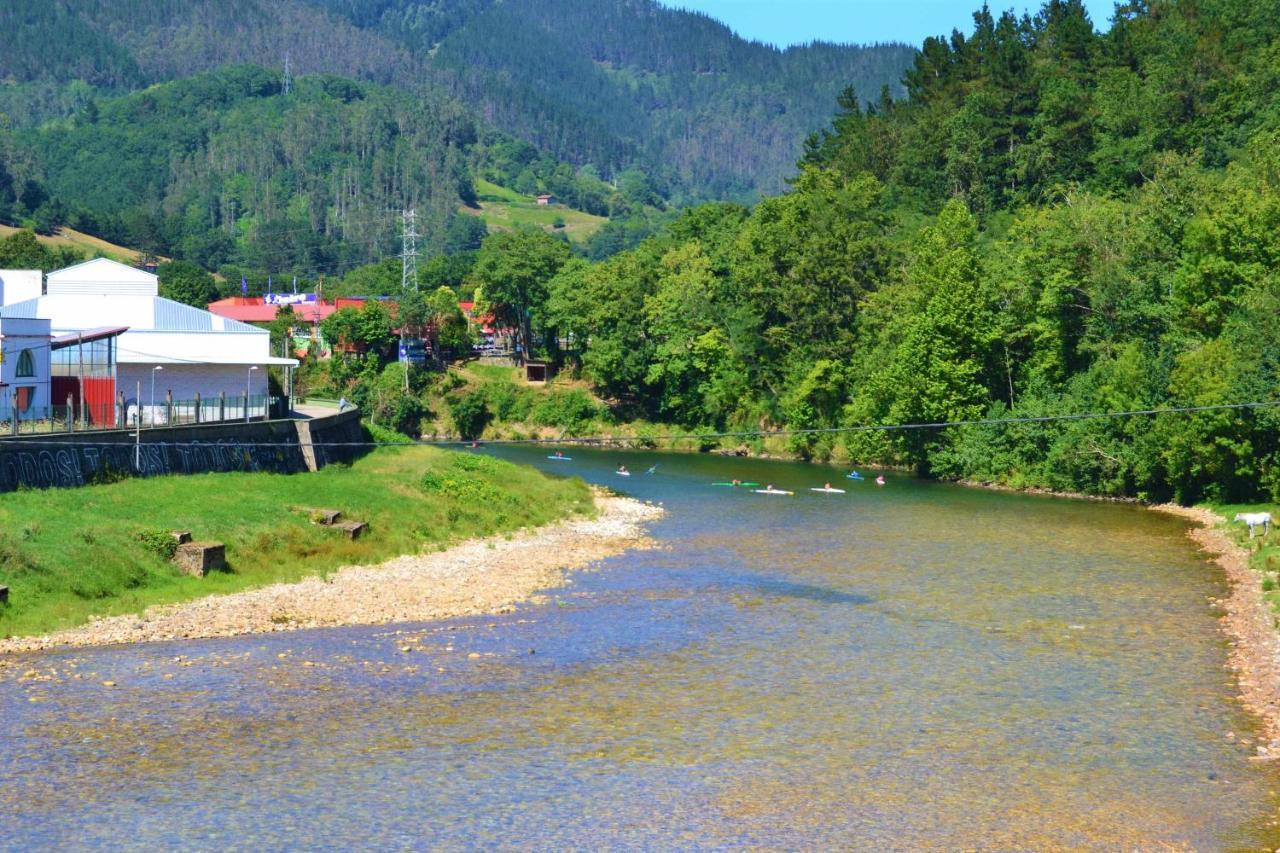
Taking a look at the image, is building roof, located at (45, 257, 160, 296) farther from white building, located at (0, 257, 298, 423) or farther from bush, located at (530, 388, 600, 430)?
bush, located at (530, 388, 600, 430)

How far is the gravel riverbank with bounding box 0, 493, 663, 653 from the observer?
1630 inches

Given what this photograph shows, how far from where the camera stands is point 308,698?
1396 inches

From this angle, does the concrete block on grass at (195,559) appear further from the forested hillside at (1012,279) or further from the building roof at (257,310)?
the building roof at (257,310)

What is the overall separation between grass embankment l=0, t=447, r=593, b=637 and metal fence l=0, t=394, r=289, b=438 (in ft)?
9.76

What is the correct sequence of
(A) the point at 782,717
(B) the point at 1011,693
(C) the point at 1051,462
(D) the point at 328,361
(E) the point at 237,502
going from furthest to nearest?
(D) the point at 328,361, (C) the point at 1051,462, (E) the point at 237,502, (B) the point at 1011,693, (A) the point at 782,717

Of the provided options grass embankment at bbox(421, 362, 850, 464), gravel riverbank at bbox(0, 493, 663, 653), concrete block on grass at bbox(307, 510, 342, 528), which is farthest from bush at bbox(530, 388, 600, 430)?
concrete block on grass at bbox(307, 510, 342, 528)

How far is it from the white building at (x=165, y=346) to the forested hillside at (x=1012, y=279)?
1652 inches

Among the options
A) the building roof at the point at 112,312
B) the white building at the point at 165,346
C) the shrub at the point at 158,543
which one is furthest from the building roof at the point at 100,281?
the shrub at the point at 158,543

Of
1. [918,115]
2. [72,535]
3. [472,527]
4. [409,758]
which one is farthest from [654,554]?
[918,115]

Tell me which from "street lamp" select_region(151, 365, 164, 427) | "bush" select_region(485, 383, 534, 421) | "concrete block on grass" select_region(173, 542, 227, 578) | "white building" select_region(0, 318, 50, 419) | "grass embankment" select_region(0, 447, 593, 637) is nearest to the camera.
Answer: "grass embankment" select_region(0, 447, 593, 637)

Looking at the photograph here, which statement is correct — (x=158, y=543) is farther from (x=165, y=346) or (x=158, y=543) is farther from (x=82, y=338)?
(x=165, y=346)

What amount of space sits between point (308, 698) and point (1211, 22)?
376 ft

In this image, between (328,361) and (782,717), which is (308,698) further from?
(328,361)

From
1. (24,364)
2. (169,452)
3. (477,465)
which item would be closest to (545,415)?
(477,465)
